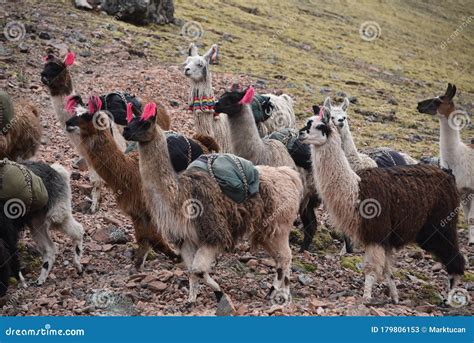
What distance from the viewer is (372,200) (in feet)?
21.5

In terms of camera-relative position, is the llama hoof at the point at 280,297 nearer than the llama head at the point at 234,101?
A: Yes

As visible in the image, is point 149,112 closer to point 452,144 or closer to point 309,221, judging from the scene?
point 309,221

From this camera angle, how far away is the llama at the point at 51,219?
672 centimetres

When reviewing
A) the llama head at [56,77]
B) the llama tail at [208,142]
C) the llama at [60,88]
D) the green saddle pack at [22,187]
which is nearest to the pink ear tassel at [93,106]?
the green saddle pack at [22,187]

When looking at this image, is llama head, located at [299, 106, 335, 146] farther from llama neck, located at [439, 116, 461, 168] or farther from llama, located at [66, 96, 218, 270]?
llama neck, located at [439, 116, 461, 168]

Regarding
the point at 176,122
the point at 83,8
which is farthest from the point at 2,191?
the point at 83,8

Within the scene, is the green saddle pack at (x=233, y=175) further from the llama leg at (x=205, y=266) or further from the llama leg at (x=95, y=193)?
the llama leg at (x=95, y=193)

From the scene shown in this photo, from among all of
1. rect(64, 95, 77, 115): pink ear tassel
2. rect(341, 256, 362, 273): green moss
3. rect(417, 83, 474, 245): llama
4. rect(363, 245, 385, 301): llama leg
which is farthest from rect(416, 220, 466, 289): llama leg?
rect(64, 95, 77, 115): pink ear tassel

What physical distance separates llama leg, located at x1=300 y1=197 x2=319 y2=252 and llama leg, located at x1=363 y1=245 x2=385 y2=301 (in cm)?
190

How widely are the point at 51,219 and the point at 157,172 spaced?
1.67 m

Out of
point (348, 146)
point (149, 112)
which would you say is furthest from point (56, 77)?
point (348, 146)

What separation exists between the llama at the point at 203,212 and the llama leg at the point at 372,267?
79 centimetres

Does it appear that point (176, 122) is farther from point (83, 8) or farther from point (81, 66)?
point (83, 8)

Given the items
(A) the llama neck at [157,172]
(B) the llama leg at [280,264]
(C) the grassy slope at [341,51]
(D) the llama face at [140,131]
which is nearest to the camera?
(D) the llama face at [140,131]
